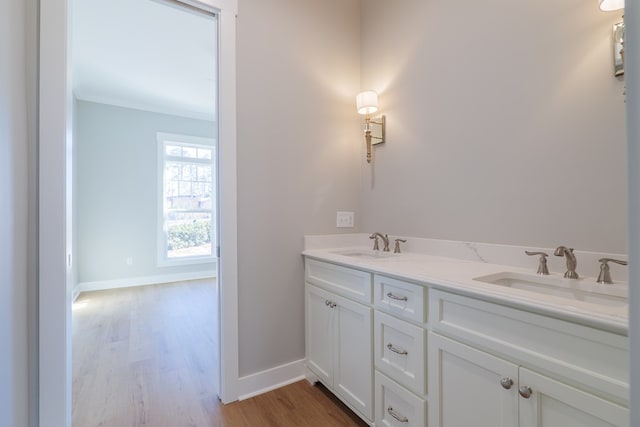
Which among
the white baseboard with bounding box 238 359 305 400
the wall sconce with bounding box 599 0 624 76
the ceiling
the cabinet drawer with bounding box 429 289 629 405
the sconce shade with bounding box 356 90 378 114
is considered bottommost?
the white baseboard with bounding box 238 359 305 400

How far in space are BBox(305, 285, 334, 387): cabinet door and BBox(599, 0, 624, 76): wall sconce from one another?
5.38ft

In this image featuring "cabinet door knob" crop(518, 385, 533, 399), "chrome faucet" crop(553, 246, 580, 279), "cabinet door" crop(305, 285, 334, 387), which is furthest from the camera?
"cabinet door" crop(305, 285, 334, 387)

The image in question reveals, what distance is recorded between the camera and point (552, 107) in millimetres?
1274

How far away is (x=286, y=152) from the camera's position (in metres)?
1.97

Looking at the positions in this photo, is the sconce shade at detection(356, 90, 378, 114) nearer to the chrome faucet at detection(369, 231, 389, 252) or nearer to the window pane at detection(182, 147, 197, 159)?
the chrome faucet at detection(369, 231, 389, 252)

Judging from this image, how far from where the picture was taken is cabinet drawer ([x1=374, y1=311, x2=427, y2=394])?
117cm

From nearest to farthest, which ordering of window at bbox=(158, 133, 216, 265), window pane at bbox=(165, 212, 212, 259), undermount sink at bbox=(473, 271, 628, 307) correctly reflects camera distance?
undermount sink at bbox=(473, 271, 628, 307)
window at bbox=(158, 133, 216, 265)
window pane at bbox=(165, 212, 212, 259)

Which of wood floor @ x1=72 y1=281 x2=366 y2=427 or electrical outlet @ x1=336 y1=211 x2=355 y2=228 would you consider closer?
wood floor @ x1=72 y1=281 x2=366 y2=427

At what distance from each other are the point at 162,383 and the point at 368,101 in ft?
8.09

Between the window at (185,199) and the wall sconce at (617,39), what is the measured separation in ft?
16.0

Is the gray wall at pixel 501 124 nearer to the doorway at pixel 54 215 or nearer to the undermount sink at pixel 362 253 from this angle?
the undermount sink at pixel 362 253

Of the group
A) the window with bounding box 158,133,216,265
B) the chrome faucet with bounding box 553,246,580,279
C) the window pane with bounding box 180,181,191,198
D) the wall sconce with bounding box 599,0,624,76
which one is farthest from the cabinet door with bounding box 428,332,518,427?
the window pane with bounding box 180,181,191,198

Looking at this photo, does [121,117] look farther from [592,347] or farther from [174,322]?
[592,347]

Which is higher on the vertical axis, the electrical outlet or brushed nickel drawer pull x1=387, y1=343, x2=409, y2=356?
the electrical outlet
